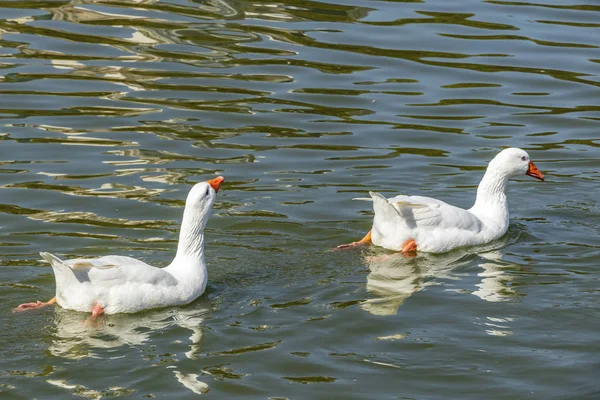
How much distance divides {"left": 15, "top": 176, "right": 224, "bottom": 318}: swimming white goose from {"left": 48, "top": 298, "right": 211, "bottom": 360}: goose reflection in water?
0.09 meters

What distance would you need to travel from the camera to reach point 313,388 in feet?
29.5

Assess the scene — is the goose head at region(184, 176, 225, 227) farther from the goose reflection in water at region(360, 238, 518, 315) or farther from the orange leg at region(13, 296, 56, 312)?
the goose reflection in water at region(360, 238, 518, 315)

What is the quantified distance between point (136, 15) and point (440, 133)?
23.9 feet

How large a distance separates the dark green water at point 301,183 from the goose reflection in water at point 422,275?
4 cm

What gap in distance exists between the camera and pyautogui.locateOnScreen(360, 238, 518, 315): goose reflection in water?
1097 cm

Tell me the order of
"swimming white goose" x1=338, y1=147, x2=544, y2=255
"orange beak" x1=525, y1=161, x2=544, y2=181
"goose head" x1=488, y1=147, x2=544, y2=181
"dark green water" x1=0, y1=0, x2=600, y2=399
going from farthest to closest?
1. "orange beak" x1=525, y1=161, x2=544, y2=181
2. "goose head" x1=488, y1=147, x2=544, y2=181
3. "swimming white goose" x1=338, y1=147, x2=544, y2=255
4. "dark green water" x1=0, y1=0, x2=600, y2=399

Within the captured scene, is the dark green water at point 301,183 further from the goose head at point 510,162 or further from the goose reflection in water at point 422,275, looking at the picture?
the goose head at point 510,162

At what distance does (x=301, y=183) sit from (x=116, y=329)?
4.90 metres

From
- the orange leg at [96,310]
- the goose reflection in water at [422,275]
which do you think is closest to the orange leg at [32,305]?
the orange leg at [96,310]

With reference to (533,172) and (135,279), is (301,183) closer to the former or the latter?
(533,172)

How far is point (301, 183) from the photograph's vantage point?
14344 millimetres

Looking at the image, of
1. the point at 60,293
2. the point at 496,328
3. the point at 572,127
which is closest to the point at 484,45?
the point at 572,127

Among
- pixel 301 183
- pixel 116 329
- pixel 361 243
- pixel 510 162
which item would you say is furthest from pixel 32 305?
Result: pixel 510 162

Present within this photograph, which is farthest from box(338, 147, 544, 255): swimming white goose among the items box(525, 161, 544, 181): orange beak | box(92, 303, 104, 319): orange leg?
box(92, 303, 104, 319): orange leg
